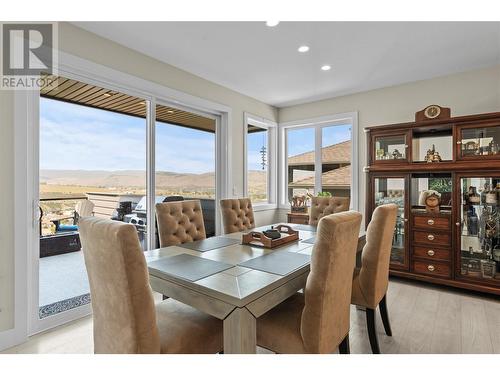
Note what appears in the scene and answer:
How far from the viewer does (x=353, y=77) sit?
363 cm

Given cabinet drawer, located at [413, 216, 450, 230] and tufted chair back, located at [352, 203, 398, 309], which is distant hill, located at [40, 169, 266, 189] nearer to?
tufted chair back, located at [352, 203, 398, 309]

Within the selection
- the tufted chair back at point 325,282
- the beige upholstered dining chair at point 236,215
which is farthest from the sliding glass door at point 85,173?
the tufted chair back at point 325,282

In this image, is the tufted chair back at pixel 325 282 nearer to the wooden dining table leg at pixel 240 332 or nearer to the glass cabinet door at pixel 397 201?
the wooden dining table leg at pixel 240 332

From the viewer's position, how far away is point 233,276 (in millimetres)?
1492

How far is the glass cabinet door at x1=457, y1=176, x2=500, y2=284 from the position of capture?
299cm

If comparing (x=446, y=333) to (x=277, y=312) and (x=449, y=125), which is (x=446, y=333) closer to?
(x=277, y=312)

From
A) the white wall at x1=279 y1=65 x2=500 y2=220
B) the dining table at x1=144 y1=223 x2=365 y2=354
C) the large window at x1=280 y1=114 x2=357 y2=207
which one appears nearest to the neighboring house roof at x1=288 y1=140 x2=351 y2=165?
the large window at x1=280 y1=114 x2=357 y2=207

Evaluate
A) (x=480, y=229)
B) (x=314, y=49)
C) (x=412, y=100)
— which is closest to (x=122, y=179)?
(x=314, y=49)

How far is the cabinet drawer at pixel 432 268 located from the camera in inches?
124

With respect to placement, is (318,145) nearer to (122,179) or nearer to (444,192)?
(444,192)

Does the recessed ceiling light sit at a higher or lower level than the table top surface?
higher

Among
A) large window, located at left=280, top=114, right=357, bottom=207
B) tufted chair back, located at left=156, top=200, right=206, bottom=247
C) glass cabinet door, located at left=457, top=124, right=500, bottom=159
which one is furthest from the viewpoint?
large window, located at left=280, top=114, right=357, bottom=207
